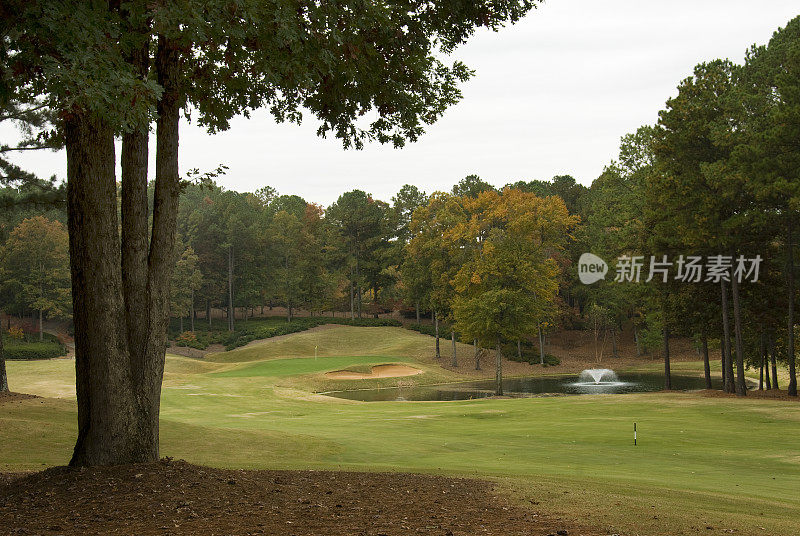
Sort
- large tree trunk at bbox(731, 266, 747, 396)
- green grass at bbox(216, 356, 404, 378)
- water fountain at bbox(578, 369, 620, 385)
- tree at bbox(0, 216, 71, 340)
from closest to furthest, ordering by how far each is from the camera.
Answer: large tree trunk at bbox(731, 266, 747, 396), water fountain at bbox(578, 369, 620, 385), green grass at bbox(216, 356, 404, 378), tree at bbox(0, 216, 71, 340)

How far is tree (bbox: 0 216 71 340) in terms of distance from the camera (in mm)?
58062

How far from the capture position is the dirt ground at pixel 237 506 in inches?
260

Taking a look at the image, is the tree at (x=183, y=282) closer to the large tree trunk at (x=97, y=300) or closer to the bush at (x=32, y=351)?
the bush at (x=32, y=351)

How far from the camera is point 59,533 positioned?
6.24m

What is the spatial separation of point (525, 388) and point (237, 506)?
35773mm

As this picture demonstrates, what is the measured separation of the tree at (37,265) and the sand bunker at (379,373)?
29210 millimetres

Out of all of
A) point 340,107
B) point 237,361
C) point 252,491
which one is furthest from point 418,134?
point 237,361

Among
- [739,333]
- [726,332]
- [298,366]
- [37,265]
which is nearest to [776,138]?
[739,333]

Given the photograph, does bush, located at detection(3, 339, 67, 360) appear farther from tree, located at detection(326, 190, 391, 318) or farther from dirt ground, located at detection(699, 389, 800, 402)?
dirt ground, located at detection(699, 389, 800, 402)

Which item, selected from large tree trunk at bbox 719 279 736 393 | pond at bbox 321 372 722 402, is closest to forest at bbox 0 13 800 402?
large tree trunk at bbox 719 279 736 393

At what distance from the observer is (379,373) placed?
156 ft

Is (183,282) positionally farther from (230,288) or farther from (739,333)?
(739,333)

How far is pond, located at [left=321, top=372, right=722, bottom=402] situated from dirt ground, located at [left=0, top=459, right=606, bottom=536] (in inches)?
1047

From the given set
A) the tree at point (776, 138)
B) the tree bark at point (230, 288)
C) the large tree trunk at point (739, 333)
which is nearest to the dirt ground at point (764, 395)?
the large tree trunk at point (739, 333)
